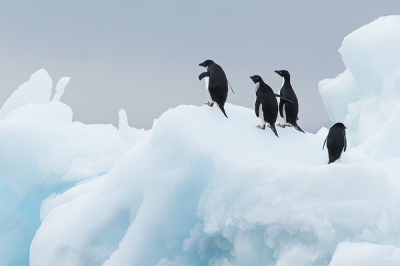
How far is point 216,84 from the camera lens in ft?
17.9

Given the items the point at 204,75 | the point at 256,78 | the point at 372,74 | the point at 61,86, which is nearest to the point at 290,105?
the point at 256,78

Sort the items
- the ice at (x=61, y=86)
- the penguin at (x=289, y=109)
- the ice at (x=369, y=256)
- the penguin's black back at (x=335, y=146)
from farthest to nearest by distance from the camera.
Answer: the ice at (x=61, y=86) < the penguin at (x=289, y=109) < the penguin's black back at (x=335, y=146) < the ice at (x=369, y=256)

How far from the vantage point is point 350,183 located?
13.0ft

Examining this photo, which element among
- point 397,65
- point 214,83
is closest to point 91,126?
point 214,83

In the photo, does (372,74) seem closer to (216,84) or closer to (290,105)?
(290,105)

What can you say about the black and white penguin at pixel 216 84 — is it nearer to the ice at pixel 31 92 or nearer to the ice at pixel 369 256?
the ice at pixel 369 256

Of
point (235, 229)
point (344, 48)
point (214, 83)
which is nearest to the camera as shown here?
point (235, 229)

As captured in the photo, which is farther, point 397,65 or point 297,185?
point 397,65

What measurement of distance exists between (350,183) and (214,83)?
2230 mm

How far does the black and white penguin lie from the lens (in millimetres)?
5324

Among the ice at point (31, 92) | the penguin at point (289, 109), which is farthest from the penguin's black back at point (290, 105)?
the ice at point (31, 92)

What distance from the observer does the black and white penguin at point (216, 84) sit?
5.32m

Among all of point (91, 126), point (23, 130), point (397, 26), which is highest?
point (397, 26)

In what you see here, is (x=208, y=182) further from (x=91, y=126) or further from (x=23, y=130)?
(x=91, y=126)
